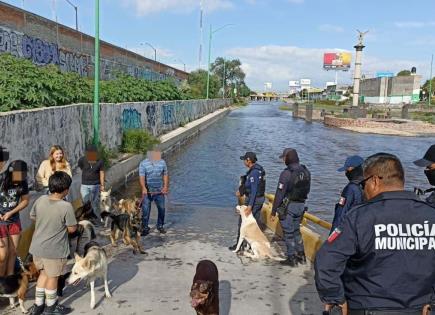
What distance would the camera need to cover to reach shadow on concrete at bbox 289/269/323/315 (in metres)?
5.19

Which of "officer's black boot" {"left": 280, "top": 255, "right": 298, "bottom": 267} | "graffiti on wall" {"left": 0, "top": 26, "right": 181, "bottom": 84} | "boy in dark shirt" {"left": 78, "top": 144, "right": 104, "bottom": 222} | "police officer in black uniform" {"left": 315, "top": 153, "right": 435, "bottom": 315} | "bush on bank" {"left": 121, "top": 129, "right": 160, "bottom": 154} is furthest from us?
"graffiti on wall" {"left": 0, "top": 26, "right": 181, "bottom": 84}

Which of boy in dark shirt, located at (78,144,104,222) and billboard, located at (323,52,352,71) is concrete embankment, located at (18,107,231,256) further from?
billboard, located at (323,52,352,71)

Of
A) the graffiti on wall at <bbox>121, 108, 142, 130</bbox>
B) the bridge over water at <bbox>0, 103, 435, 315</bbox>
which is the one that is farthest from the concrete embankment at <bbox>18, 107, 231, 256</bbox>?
the graffiti on wall at <bbox>121, 108, 142, 130</bbox>

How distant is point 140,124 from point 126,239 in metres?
14.7

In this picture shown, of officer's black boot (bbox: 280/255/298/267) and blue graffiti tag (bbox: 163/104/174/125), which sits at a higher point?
blue graffiti tag (bbox: 163/104/174/125)

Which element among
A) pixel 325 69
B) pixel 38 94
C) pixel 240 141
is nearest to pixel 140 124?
pixel 38 94

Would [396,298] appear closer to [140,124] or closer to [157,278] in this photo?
[157,278]

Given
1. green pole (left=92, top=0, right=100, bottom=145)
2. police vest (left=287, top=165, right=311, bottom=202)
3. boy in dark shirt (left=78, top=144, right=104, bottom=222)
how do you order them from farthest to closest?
green pole (left=92, top=0, right=100, bottom=145) < boy in dark shirt (left=78, top=144, right=104, bottom=222) < police vest (left=287, top=165, right=311, bottom=202)

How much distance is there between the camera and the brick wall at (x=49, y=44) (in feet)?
Result: 70.9

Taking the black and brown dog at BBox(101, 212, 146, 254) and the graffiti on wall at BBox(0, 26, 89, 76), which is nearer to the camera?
the black and brown dog at BBox(101, 212, 146, 254)

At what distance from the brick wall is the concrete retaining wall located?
23.5 ft

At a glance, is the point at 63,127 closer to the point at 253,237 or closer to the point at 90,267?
the point at 253,237

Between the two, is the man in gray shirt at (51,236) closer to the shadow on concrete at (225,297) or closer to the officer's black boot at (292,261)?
the shadow on concrete at (225,297)

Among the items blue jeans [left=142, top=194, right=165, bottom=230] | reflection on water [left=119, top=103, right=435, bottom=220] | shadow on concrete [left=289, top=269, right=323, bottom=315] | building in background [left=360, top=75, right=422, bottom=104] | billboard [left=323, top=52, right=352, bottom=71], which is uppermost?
billboard [left=323, top=52, right=352, bottom=71]
